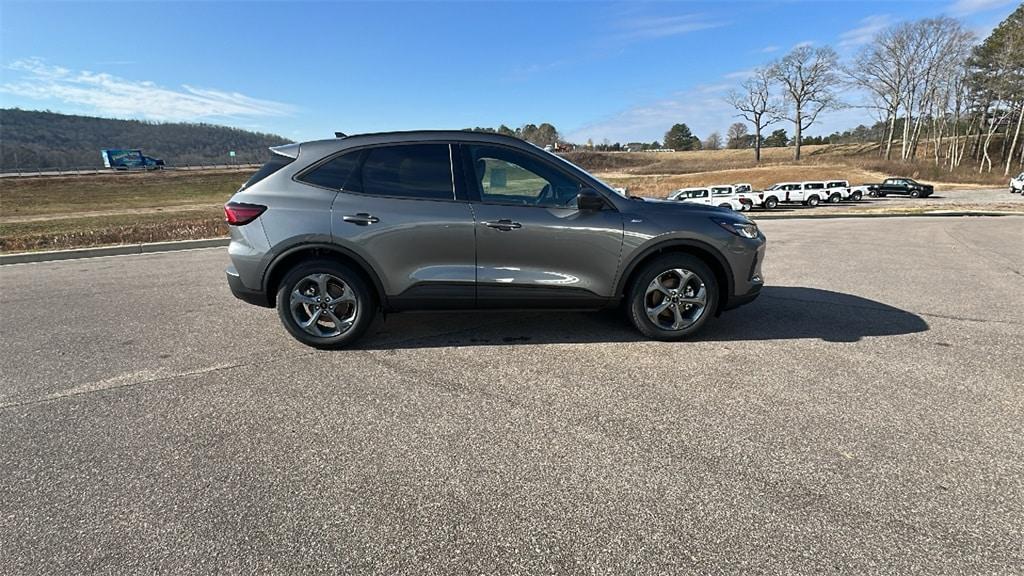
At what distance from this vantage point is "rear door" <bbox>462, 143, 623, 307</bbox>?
12.4ft

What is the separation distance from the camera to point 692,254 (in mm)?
4035

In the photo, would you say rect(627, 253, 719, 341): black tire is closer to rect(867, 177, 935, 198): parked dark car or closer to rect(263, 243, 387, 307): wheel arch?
rect(263, 243, 387, 307): wheel arch

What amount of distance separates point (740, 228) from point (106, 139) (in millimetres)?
193210

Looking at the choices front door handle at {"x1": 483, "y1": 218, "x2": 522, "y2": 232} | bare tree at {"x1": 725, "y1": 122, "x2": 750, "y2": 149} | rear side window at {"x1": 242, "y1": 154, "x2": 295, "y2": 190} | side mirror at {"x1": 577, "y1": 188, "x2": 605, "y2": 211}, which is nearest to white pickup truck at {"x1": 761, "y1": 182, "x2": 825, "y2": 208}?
side mirror at {"x1": 577, "y1": 188, "x2": 605, "y2": 211}

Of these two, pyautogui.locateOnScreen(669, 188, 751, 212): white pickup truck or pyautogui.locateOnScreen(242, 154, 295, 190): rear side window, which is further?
pyautogui.locateOnScreen(669, 188, 751, 212): white pickup truck

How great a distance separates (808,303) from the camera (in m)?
5.32

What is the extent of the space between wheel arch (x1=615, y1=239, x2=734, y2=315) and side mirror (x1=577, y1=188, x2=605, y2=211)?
1.75 feet

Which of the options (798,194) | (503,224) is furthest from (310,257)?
(798,194)

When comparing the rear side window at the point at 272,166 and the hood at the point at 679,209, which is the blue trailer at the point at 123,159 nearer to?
the rear side window at the point at 272,166

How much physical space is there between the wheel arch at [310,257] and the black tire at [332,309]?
0.17 feet

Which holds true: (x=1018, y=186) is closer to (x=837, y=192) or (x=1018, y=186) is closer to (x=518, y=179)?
(x=837, y=192)

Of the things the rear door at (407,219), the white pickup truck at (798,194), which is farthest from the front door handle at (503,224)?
the white pickup truck at (798,194)

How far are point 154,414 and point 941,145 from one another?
8790 centimetres

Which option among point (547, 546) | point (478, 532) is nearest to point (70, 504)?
point (478, 532)
